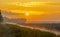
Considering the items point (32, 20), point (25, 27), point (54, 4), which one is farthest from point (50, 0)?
point (25, 27)

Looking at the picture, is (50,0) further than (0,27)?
Yes

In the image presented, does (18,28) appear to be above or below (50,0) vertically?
below

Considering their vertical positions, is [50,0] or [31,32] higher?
[50,0]

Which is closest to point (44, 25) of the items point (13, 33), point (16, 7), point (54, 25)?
point (54, 25)

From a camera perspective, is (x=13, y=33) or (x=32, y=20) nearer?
(x=13, y=33)

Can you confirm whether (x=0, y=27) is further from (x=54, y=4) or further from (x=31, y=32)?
(x=54, y=4)

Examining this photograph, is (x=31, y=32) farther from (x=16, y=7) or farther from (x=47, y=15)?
(x=16, y=7)

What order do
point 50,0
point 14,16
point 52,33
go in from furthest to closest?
1. point 50,0
2. point 14,16
3. point 52,33

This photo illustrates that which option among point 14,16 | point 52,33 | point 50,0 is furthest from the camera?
point 50,0
